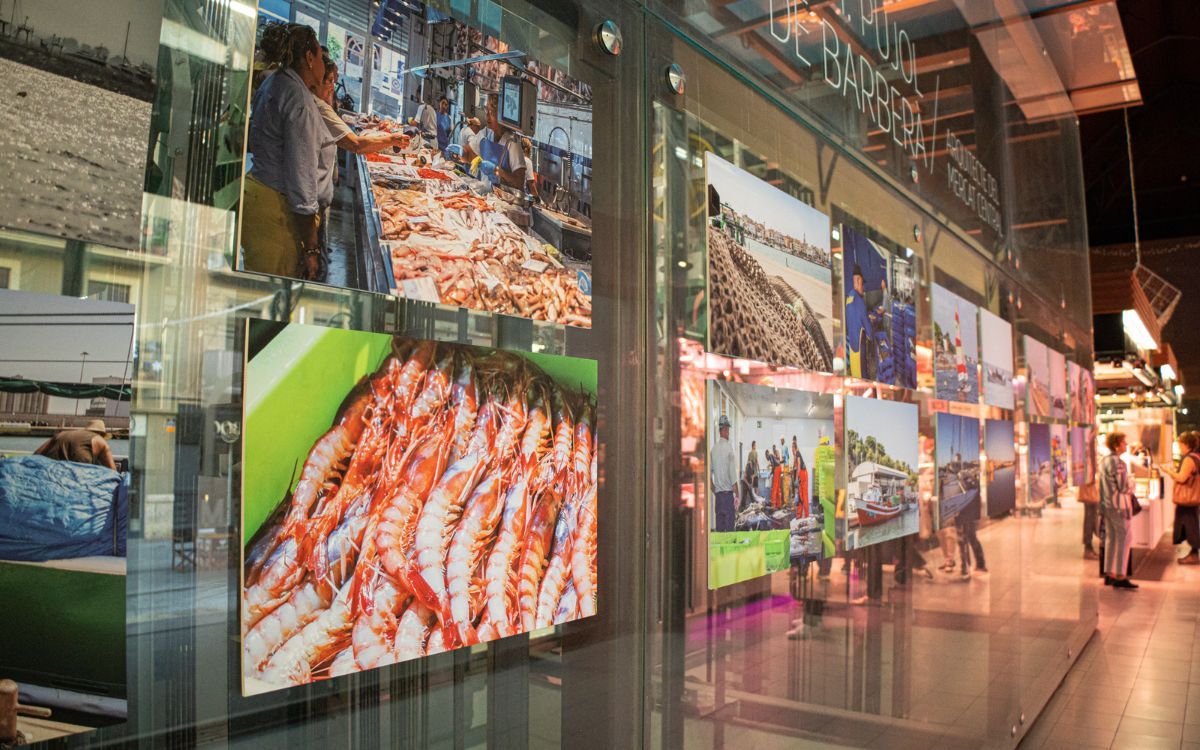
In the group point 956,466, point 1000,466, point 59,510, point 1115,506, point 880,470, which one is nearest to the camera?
point 59,510

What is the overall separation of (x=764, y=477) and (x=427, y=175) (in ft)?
3.66

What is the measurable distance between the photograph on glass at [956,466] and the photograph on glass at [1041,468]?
1.30 meters

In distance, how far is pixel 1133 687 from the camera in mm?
5297

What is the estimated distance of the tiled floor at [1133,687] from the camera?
4.31m

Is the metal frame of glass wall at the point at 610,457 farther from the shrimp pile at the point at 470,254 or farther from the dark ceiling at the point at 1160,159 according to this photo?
the dark ceiling at the point at 1160,159

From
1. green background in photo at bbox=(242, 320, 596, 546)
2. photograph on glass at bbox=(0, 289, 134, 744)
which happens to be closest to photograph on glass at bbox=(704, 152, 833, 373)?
green background in photo at bbox=(242, 320, 596, 546)

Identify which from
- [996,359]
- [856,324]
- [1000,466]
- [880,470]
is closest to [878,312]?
[856,324]

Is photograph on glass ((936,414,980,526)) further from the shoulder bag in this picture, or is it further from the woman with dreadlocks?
the shoulder bag

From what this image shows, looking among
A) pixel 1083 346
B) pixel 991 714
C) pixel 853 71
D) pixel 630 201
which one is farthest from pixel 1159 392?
pixel 630 201

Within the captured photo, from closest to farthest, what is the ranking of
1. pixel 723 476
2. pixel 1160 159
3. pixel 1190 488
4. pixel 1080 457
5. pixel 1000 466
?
pixel 723 476
pixel 1000 466
pixel 1080 457
pixel 1190 488
pixel 1160 159

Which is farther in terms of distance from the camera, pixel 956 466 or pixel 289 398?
pixel 956 466

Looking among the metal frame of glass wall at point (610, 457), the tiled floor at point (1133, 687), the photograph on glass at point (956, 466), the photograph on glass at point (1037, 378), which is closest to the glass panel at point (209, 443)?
the metal frame of glass wall at point (610, 457)

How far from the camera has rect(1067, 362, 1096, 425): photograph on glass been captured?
6.14m

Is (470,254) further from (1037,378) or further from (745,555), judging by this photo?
(1037,378)
